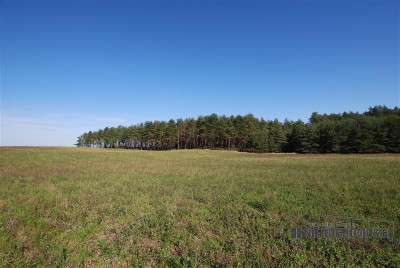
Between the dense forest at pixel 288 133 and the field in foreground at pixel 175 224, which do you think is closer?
the field in foreground at pixel 175 224

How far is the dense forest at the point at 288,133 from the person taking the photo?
2437 inches

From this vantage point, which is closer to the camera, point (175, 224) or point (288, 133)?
point (175, 224)

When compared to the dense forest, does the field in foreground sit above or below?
below

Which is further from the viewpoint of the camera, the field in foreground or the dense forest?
the dense forest

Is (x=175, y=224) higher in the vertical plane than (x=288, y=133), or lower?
lower

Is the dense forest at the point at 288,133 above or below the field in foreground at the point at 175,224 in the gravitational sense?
above

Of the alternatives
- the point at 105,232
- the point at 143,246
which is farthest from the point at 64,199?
the point at 143,246

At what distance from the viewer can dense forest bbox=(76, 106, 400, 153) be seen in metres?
61.9

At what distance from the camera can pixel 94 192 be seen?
1173cm

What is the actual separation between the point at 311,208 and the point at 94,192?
11.9m

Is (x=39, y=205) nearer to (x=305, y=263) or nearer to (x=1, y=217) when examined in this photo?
(x=1, y=217)

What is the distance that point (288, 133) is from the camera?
279 ft

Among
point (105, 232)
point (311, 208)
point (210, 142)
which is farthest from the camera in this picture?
point (210, 142)

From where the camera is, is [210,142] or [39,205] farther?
[210,142]
